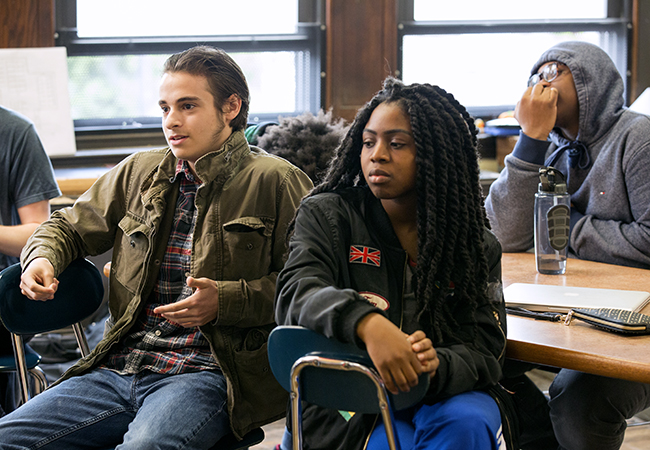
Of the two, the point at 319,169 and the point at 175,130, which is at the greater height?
the point at 175,130

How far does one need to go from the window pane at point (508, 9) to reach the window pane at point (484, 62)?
0.11 metres

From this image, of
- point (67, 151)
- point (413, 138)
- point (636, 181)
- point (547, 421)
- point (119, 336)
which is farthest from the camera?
point (67, 151)

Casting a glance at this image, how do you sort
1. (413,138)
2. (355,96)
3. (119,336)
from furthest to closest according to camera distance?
(355,96)
(119,336)
(413,138)

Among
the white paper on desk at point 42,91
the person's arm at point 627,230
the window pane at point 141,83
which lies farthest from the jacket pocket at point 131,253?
the window pane at point 141,83

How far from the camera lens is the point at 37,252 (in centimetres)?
156

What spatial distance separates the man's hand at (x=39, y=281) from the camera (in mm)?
1497

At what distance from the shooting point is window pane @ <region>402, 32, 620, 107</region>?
150 inches

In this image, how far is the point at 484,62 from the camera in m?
3.88

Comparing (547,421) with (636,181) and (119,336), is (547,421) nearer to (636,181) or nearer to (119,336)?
(636,181)

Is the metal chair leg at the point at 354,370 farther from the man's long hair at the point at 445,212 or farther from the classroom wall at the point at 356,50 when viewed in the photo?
the classroom wall at the point at 356,50

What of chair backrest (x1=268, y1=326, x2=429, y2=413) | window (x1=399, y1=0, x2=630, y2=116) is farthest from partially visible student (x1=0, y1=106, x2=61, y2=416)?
window (x1=399, y1=0, x2=630, y2=116)

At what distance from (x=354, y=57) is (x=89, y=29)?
144cm

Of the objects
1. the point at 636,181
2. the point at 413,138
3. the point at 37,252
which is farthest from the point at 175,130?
the point at 636,181

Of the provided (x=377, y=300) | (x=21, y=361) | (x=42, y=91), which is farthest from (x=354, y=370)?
(x=42, y=91)
